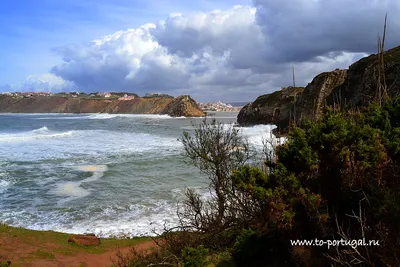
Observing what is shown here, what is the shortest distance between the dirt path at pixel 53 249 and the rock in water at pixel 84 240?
0.18 meters

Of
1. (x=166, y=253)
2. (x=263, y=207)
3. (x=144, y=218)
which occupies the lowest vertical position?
(x=144, y=218)

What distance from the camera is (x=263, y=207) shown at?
596cm

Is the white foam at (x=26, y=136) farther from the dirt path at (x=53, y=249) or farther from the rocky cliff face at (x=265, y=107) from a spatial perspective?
the dirt path at (x=53, y=249)

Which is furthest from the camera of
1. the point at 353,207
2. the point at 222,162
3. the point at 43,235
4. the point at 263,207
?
the point at 43,235

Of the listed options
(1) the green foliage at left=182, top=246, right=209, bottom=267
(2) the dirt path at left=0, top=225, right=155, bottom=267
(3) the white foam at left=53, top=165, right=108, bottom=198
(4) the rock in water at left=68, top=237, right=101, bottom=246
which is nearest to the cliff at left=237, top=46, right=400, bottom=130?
(1) the green foliage at left=182, top=246, right=209, bottom=267

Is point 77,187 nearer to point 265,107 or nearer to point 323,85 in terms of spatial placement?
point 323,85

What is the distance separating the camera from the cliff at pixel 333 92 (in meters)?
20.2

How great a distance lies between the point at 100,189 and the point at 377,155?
17014 millimetres

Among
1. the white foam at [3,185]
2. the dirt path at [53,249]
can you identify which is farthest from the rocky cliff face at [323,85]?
the dirt path at [53,249]

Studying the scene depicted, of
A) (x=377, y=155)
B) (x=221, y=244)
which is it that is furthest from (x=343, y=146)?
(x=221, y=244)

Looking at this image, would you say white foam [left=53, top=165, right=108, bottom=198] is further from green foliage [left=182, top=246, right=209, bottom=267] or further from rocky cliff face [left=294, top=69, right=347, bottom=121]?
rocky cliff face [left=294, top=69, right=347, bottom=121]

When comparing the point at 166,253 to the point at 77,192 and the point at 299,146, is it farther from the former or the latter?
the point at 77,192

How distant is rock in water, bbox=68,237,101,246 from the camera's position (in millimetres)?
12312

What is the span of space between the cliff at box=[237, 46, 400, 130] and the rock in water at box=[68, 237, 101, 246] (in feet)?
25.5
